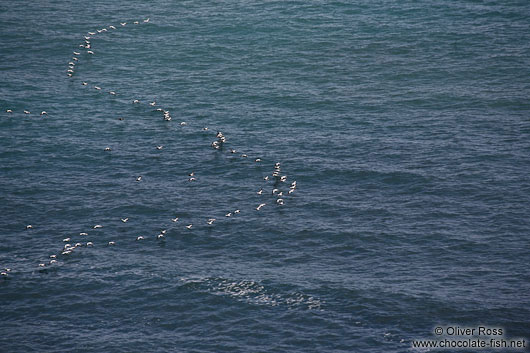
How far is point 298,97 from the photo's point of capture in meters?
174

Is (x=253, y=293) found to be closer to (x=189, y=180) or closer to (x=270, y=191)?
(x=270, y=191)

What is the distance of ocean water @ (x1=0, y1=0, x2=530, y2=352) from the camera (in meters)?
116

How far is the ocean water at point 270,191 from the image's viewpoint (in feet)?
382

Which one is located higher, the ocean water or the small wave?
the ocean water

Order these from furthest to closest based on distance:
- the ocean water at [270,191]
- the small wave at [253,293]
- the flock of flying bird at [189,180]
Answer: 1. the flock of flying bird at [189,180]
2. the small wave at [253,293]
3. the ocean water at [270,191]

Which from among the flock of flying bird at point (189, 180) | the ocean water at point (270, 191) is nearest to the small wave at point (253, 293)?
the ocean water at point (270, 191)

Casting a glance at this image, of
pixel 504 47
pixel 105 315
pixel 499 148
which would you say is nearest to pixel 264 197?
pixel 105 315

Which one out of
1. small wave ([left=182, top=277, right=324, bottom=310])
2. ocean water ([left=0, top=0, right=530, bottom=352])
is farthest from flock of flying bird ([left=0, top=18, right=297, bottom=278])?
small wave ([left=182, top=277, right=324, bottom=310])

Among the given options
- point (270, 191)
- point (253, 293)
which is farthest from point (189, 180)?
point (253, 293)

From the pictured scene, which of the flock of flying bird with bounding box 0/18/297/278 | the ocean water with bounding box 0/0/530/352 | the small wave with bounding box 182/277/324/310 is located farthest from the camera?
the flock of flying bird with bounding box 0/18/297/278

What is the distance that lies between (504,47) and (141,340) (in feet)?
379

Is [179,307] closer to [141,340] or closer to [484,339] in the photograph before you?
[141,340]

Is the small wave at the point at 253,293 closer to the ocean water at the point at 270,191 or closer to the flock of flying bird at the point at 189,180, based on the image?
the ocean water at the point at 270,191

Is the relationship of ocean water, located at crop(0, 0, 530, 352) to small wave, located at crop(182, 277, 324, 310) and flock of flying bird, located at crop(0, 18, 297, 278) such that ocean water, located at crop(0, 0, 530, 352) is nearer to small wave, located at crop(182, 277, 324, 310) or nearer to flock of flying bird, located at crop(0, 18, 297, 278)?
small wave, located at crop(182, 277, 324, 310)
